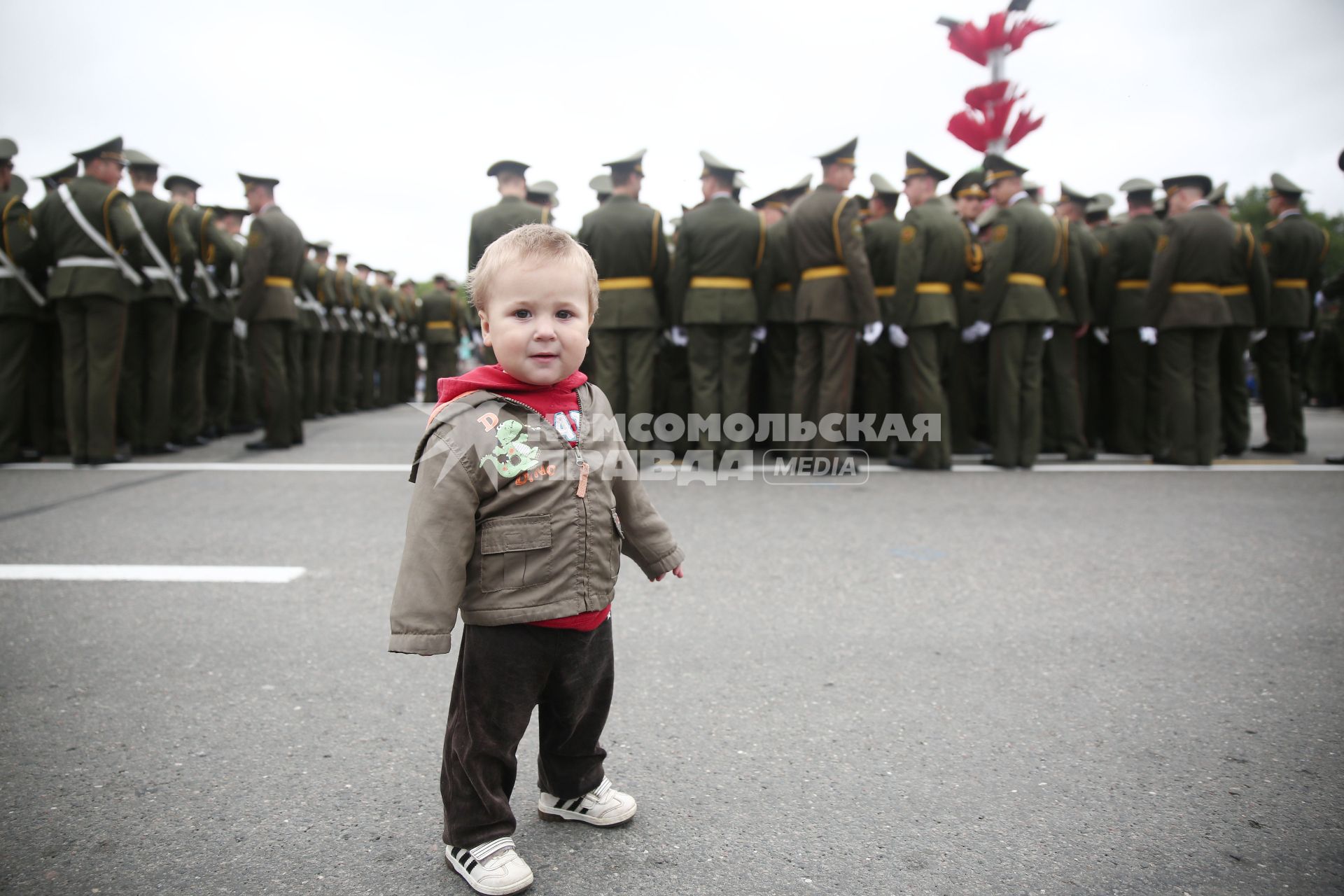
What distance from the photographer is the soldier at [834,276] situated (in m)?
6.88

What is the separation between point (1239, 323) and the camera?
786cm

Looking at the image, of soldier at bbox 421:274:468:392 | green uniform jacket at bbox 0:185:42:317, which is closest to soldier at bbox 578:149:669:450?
green uniform jacket at bbox 0:185:42:317

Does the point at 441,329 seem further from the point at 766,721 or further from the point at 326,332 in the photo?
the point at 766,721

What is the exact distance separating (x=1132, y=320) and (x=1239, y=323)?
86 centimetres

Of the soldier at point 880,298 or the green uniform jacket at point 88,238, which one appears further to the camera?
the soldier at point 880,298

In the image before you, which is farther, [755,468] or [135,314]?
[135,314]

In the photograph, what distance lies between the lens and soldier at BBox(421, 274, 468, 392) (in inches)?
681

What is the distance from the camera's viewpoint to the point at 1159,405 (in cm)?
866

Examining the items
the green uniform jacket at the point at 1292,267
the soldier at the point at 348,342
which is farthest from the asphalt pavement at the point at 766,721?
the soldier at the point at 348,342

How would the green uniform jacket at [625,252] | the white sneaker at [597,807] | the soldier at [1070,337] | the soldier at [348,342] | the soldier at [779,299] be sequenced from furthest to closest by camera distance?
1. the soldier at [348,342]
2. the soldier at [1070,337]
3. the soldier at [779,299]
4. the green uniform jacket at [625,252]
5. the white sneaker at [597,807]

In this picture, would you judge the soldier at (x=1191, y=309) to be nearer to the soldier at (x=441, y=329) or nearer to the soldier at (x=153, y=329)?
the soldier at (x=153, y=329)

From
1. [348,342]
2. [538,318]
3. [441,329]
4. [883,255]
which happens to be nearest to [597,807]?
[538,318]

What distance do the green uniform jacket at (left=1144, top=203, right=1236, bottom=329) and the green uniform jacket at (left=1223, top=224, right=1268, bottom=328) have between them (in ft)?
1.34

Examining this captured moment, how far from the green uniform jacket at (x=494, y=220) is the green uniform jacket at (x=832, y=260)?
2.09 meters
